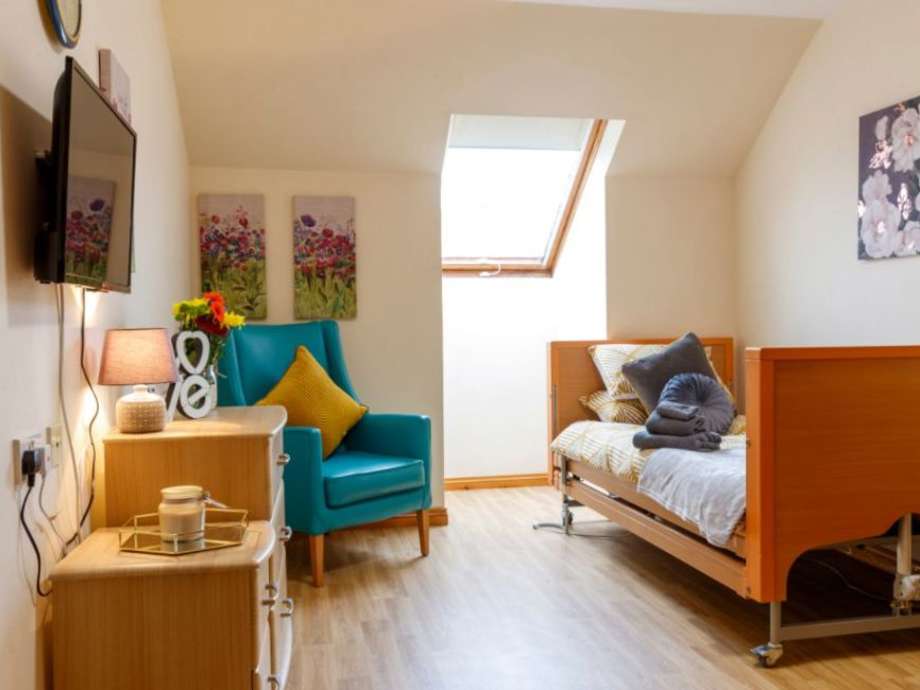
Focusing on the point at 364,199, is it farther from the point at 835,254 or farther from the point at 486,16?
the point at 835,254

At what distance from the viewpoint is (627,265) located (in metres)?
4.63

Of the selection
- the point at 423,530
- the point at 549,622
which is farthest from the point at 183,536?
the point at 423,530

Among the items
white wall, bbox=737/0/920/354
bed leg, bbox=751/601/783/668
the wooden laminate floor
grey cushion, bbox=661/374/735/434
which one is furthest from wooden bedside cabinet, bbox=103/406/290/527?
white wall, bbox=737/0/920/354

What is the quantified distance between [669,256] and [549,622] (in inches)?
96.9

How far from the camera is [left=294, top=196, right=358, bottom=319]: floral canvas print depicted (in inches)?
166

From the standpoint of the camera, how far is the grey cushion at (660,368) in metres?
3.91

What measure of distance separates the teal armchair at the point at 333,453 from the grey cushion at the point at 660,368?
101 centimetres

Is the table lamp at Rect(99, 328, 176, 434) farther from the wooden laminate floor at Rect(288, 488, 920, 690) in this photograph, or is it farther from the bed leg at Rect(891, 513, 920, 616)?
the bed leg at Rect(891, 513, 920, 616)

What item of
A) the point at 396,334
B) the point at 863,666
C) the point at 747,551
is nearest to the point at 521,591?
the point at 747,551

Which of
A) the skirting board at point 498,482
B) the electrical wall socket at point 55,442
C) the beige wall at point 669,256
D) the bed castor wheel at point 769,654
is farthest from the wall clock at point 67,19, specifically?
the skirting board at point 498,482

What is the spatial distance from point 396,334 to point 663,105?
1784 millimetres

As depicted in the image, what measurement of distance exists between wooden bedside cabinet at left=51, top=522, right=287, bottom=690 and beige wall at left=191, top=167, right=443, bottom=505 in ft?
8.46

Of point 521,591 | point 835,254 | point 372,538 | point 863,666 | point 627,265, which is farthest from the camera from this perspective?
point 627,265

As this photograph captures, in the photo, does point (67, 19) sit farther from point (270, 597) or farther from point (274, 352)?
point (274, 352)
